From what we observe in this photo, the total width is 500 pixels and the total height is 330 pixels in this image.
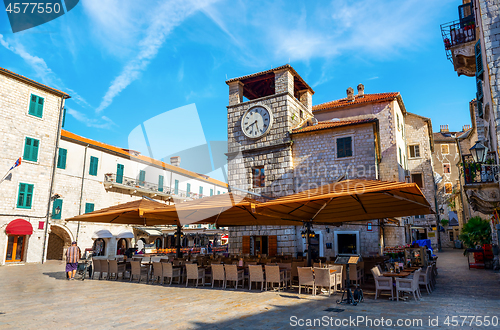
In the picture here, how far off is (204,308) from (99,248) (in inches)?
911

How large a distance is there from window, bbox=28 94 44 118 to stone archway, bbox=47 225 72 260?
317 inches

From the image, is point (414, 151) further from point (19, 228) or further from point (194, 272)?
point (19, 228)

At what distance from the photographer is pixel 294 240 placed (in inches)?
685

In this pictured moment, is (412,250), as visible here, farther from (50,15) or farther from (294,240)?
(50,15)

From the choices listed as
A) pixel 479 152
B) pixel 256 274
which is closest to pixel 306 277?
pixel 256 274

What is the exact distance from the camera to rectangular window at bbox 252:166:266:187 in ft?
62.0

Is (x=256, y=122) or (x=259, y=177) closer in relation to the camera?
(x=259, y=177)

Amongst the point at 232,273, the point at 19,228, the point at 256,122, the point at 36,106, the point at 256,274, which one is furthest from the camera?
the point at 36,106

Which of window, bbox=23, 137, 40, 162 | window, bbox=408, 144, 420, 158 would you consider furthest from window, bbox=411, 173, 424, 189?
window, bbox=23, 137, 40, 162

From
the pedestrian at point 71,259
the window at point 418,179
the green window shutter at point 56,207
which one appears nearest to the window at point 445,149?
the window at point 418,179

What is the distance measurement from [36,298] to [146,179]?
2398cm

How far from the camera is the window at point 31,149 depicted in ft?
66.9

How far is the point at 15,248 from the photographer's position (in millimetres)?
19781

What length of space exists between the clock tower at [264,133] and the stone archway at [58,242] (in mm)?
12936
